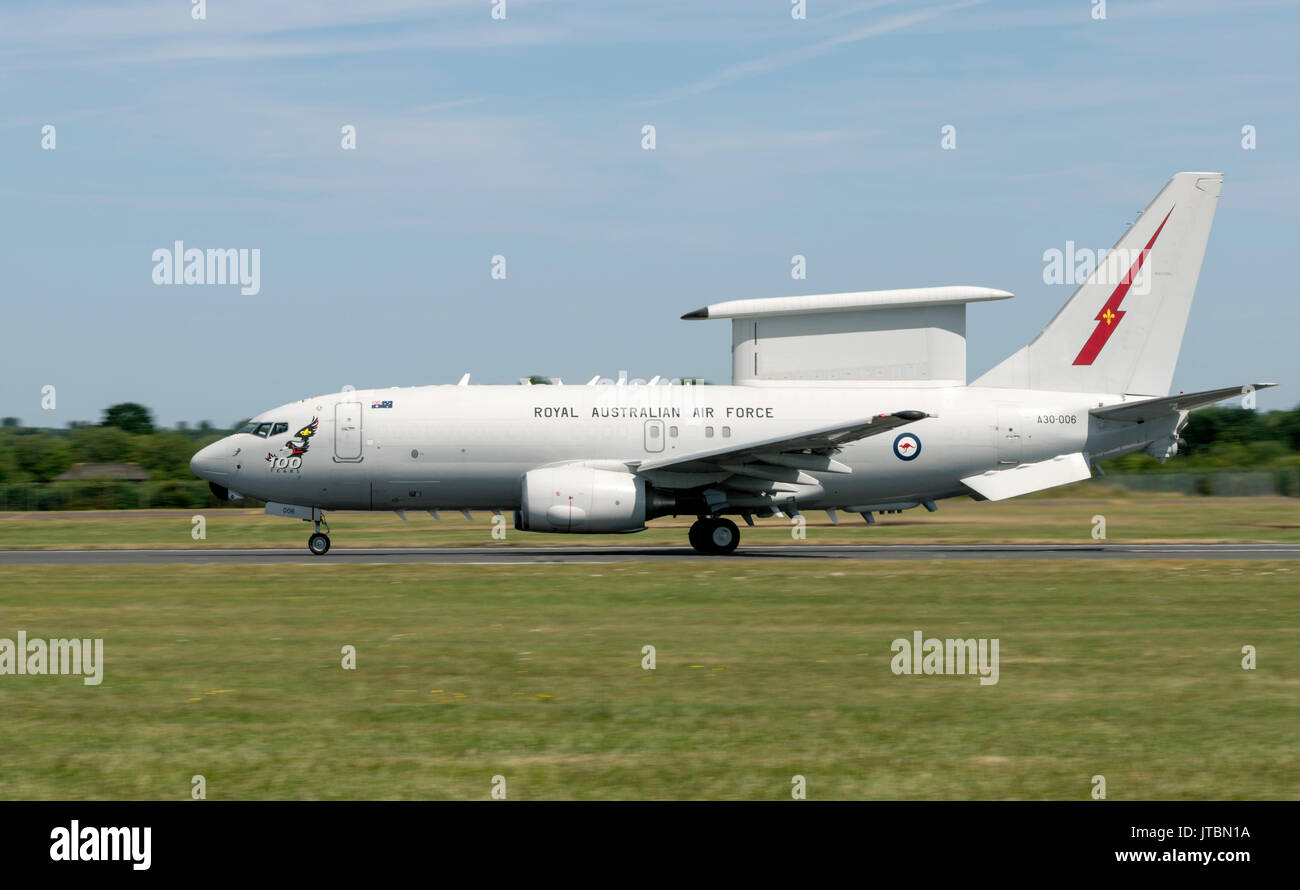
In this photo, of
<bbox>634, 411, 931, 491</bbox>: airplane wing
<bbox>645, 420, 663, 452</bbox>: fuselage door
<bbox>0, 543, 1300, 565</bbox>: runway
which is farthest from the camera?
<bbox>645, 420, 663, 452</bbox>: fuselage door

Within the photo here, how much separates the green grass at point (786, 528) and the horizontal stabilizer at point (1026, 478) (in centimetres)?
328

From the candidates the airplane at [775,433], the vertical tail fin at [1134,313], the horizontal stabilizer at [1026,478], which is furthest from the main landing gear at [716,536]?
the vertical tail fin at [1134,313]

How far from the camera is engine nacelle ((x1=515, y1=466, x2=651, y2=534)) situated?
102 feet

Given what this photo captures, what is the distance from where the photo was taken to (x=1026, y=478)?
3462 centimetres

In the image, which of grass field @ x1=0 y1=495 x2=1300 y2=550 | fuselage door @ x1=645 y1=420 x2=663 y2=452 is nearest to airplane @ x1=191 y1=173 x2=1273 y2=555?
fuselage door @ x1=645 y1=420 x2=663 y2=452

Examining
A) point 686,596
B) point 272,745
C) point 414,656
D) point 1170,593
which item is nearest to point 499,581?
point 686,596

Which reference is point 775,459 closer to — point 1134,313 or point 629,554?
point 629,554

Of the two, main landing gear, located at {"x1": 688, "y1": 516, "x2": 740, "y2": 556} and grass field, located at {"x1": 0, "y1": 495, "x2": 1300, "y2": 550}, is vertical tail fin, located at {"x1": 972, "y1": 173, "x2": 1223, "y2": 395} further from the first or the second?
main landing gear, located at {"x1": 688, "y1": 516, "x2": 740, "y2": 556}

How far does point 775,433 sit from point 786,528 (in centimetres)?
1027

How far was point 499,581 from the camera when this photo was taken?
24.7 metres

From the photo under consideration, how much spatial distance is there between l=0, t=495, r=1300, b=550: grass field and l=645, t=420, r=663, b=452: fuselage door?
4905 mm

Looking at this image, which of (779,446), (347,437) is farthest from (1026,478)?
(347,437)

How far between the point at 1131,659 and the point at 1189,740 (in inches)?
179

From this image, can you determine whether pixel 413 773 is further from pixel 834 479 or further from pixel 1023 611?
pixel 834 479
